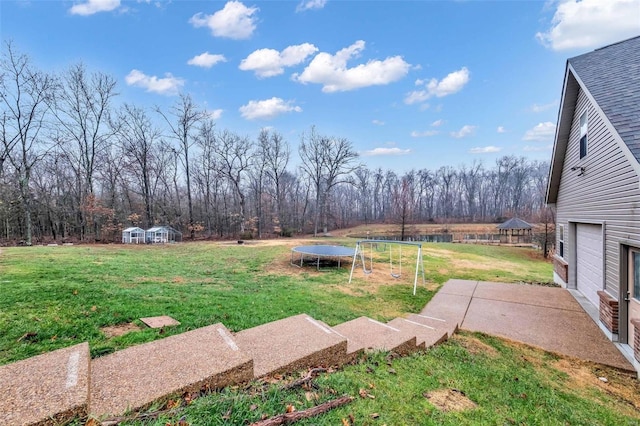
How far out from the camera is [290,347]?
2.86 meters

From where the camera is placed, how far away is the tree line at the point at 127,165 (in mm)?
18375

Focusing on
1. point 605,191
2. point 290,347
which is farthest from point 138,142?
point 605,191

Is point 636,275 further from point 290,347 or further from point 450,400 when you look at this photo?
point 290,347

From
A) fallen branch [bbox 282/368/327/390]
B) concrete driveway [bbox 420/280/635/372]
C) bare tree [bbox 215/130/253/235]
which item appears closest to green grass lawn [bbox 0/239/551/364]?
concrete driveway [bbox 420/280/635/372]

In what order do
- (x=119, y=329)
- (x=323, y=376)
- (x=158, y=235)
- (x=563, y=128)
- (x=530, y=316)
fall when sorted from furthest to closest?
1. (x=158, y=235)
2. (x=563, y=128)
3. (x=530, y=316)
4. (x=119, y=329)
5. (x=323, y=376)

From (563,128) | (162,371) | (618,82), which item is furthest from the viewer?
(563,128)

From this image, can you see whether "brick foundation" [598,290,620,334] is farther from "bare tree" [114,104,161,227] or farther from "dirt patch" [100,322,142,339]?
"bare tree" [114,104,161,227]

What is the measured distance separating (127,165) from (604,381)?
27894mm

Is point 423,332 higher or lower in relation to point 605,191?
lower

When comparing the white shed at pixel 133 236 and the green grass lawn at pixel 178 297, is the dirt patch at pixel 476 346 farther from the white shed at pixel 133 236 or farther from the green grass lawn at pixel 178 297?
the white shed at pixel 133 236

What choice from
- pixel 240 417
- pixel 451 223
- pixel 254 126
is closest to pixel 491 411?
pixel 240 417

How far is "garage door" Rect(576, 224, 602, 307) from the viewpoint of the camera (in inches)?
245

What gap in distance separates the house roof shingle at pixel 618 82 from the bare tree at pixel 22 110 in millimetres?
25334

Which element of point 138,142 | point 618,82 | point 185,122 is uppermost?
point 185,122
